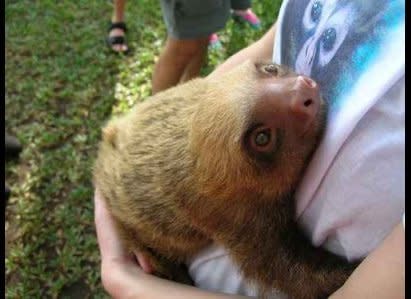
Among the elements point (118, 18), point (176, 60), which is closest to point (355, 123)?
point (176, 60)

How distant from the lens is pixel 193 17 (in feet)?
9.59

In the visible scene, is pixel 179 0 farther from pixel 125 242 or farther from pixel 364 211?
pixel 364 211

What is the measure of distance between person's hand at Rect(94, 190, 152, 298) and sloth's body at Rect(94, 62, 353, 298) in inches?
1.7

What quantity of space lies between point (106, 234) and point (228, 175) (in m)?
0.57

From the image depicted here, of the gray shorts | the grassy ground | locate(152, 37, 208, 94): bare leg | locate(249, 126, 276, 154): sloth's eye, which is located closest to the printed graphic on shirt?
locate(249, 126, 276, 154): sloth's eye

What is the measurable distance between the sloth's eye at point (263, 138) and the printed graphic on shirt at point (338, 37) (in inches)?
7.1

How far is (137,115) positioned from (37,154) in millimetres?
1681

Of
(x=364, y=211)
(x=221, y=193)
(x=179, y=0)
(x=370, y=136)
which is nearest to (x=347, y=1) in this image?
(x=370, y=136)

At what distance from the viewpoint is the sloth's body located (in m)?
1.29

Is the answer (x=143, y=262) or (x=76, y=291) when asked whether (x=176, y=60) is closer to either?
(x=76, y=291)

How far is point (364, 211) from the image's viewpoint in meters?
1.05

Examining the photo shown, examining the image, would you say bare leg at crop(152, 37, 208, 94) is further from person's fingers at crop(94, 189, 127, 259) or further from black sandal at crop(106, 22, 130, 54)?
person's fingers at crop(94, 189, 127, 259)

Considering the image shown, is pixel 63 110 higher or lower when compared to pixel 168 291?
lower

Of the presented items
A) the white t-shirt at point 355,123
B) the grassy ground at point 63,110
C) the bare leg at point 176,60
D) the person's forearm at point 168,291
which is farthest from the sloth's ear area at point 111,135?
the bare leg at point 176,60
